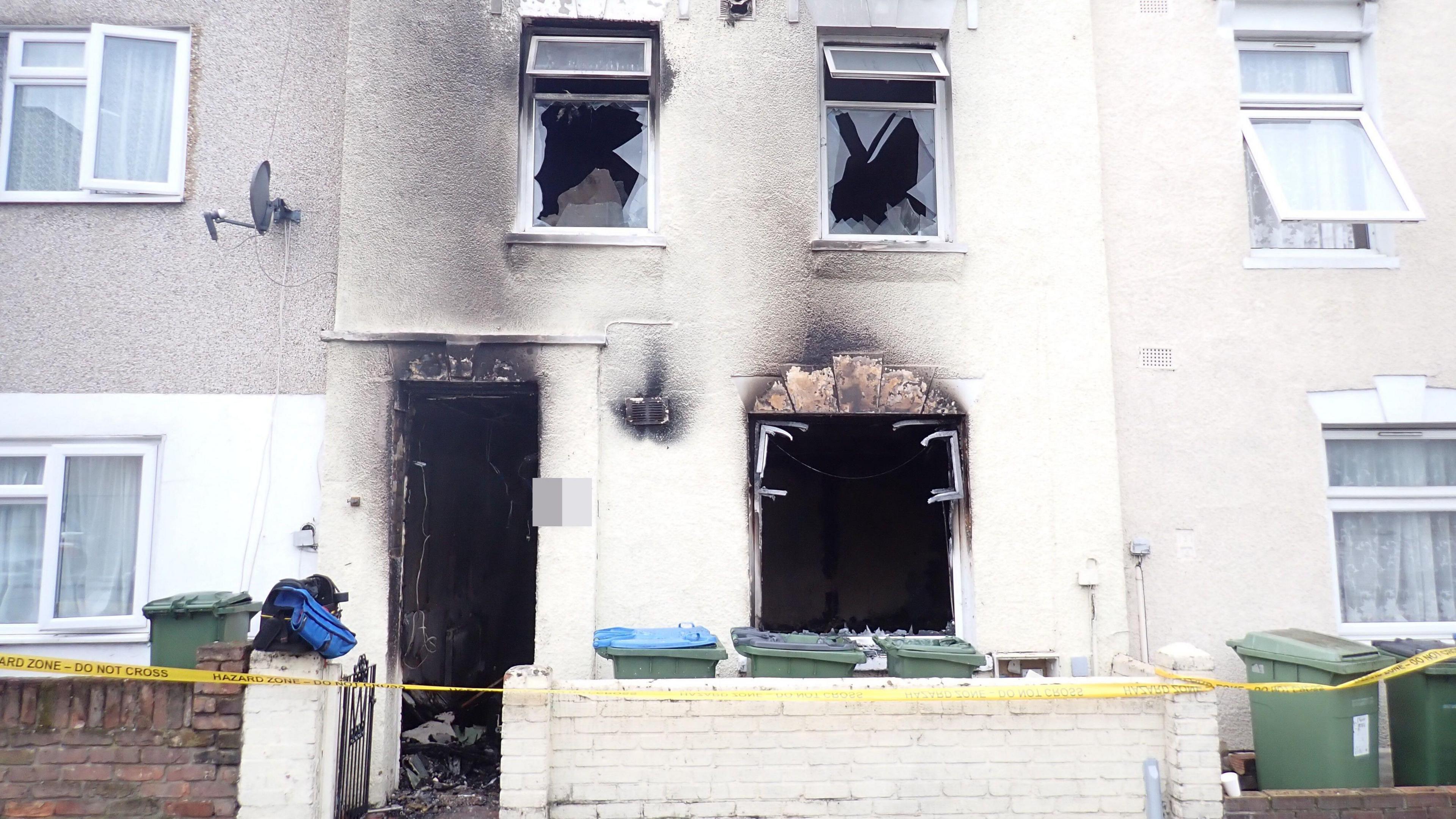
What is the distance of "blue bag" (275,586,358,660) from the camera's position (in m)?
4.91

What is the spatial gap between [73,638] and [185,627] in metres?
1.54

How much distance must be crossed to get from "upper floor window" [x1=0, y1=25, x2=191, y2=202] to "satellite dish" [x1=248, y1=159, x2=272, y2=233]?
721mm

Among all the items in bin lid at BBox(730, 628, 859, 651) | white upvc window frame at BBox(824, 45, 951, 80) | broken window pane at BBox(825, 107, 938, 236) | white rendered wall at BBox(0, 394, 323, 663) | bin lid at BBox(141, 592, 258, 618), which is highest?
white upvc window frame at BBox(824, 45, 951, 80)

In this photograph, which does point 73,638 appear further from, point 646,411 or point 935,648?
point 935,648

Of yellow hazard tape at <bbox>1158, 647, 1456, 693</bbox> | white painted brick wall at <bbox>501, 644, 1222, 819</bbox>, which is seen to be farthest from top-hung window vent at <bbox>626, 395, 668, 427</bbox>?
yellow hazard tape at <bbox>1158, 647, 1456, 693</bbox>

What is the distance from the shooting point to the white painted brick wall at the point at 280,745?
16.0 feet

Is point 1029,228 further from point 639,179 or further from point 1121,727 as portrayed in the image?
point 1121,727

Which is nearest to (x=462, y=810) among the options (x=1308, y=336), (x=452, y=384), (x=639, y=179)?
(x=452, y=384)

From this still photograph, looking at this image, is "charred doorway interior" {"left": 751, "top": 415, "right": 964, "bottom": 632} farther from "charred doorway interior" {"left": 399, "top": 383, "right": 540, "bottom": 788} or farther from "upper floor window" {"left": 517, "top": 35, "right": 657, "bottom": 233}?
"upper floor window" {"left": 517, "top": 35, "right": 657, "bottom": 233}

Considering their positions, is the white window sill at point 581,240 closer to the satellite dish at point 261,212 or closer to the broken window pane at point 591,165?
the broken window pane at point 591,165

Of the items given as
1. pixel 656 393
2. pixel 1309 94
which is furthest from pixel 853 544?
pixel 1309 94

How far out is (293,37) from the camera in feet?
22.7

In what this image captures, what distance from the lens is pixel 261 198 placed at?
6465mm

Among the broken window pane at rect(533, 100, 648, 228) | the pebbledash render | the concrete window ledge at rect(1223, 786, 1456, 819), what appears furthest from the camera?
the broken window pane at rect(533, 100, 648, 228)
